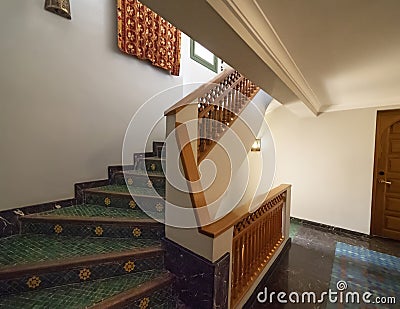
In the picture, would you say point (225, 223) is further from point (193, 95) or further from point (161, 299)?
point (193, 95)

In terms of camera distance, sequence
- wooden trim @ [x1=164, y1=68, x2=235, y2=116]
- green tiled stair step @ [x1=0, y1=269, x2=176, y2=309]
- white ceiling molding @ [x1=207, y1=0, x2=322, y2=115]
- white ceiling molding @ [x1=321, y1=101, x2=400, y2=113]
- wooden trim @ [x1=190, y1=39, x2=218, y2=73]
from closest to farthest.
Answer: white ceiling molding @ [x1=207, y1=0, x2=322, y2=115] < green tiled stair step @ [x1=0, y1=269, x2=176, y2=309] < wooden trim @ [x1=164, y1=68, x2=235, y2=116] < white ceiling molding @ [x1=321, y1=101, x2=400, y2=113] < wooden trim @ [x1=190, y1=39, x2=218, y2=73]

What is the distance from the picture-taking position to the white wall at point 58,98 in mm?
1842

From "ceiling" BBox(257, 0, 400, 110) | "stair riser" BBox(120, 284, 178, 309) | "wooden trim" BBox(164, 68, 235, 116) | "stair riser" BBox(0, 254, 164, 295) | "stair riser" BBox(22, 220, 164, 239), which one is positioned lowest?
"stair riser" BBox(120, 284, 178, 309)

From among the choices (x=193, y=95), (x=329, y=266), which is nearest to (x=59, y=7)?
(x=193, y=95)

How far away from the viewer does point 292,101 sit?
Answer: 2.87m

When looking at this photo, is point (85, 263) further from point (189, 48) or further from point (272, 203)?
point (189, 48)

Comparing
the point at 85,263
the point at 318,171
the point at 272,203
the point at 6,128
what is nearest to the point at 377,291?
the point at 272,203

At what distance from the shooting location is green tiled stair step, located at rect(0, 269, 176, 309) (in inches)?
49.1

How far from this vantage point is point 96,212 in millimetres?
1979

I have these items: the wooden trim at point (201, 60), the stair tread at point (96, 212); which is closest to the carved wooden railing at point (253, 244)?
the stair tread at point (96, 212)

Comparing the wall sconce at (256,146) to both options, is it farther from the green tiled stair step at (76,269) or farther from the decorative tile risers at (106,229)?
the green tiled stair step at (76,269)

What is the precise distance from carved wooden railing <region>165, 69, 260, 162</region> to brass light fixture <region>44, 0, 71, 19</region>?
156 centimetres

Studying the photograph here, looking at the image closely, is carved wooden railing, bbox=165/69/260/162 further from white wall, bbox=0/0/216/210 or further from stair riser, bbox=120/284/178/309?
white wall, bbox=0/0/216/210

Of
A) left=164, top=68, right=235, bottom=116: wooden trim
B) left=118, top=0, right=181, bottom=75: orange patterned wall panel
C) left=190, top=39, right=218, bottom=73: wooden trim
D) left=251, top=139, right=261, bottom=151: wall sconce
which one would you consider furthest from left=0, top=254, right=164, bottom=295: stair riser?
left=190, top=39, right=218, bottom=73: wooden trim
